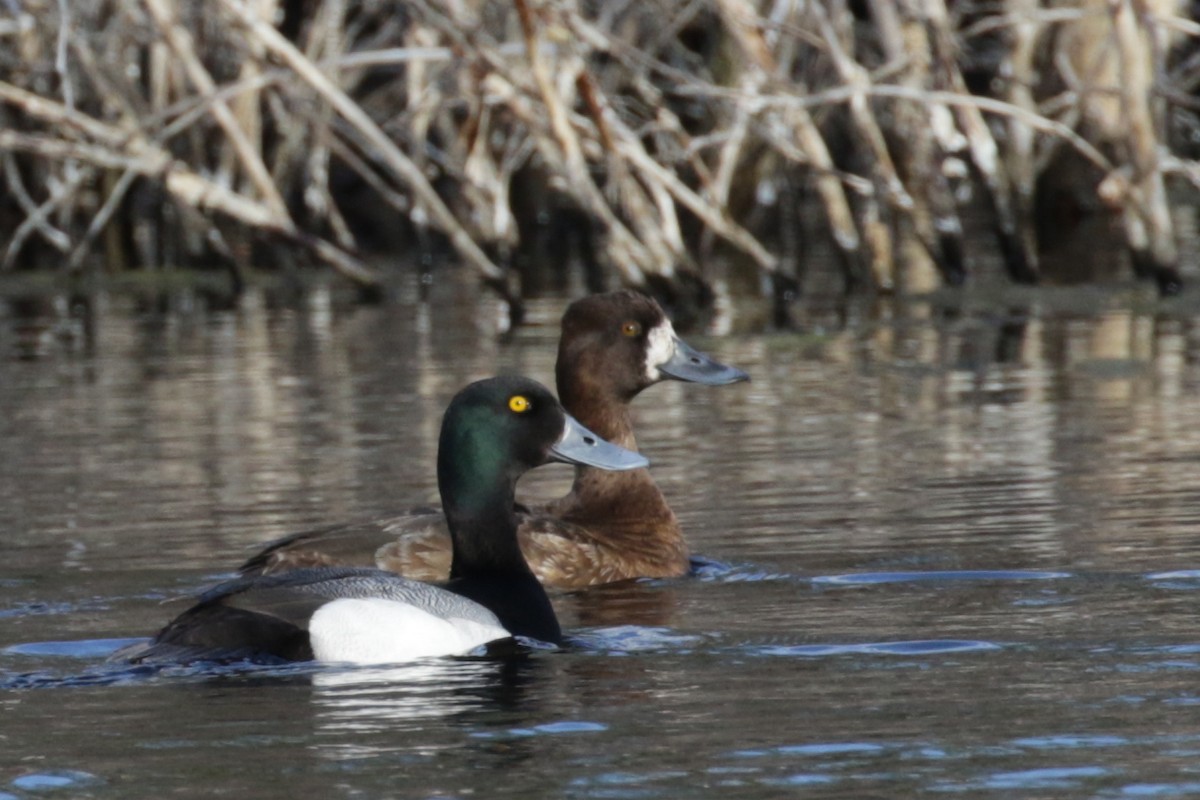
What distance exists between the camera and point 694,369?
9422mm

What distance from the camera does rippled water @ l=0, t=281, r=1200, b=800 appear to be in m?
5.36

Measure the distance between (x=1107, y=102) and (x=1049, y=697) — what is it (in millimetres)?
13391

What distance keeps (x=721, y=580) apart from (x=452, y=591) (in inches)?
45.9

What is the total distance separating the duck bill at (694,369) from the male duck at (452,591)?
1.59m

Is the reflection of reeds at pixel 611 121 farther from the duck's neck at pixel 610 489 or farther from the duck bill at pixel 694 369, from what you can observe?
the duck's neck at pixel 610 489

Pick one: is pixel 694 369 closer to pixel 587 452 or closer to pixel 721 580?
pixel 721 580

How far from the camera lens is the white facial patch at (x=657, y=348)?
9.28m

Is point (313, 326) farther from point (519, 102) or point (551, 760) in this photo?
point (551, 760)

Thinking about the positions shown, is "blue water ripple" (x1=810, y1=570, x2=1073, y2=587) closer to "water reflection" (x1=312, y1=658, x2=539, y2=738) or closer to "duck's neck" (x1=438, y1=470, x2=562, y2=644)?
"duck's neck" (x1=438, y1=470, x2=562, y2=644)

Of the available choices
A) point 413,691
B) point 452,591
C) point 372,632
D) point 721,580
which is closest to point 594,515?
point 721,580

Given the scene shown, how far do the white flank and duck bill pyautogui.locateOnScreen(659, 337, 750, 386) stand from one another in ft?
9.47

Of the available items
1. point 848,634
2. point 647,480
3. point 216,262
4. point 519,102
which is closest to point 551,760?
point 848,634

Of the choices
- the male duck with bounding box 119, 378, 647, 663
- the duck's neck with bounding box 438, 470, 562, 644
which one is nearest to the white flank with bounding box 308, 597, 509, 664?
the male duck with bounding box 119, 378, 647, 663

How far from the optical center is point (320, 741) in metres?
5.59
